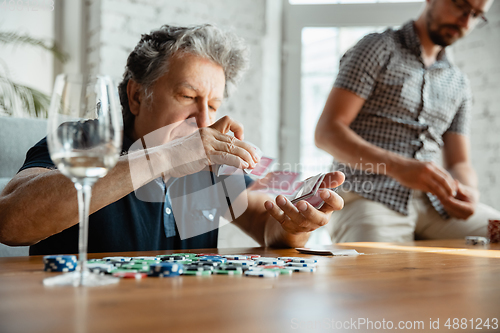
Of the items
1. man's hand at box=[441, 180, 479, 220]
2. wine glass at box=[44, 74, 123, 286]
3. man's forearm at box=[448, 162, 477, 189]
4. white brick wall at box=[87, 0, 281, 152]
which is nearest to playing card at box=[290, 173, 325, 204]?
wine glass at box=[44, 74, 123, 286]

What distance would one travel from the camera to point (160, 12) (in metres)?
3.05

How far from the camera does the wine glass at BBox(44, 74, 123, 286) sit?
19.9 inches

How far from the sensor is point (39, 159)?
110 centimetres

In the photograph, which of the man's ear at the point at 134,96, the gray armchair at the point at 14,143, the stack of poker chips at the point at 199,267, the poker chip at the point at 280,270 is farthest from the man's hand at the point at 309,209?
the gray armchair at the point at 14,143

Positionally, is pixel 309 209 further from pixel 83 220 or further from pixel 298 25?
pixel 298 25

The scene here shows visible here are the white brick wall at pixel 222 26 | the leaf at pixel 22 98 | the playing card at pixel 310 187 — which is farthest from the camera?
the white brick wall at pixel 222 26

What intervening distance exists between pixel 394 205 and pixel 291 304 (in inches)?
63.2

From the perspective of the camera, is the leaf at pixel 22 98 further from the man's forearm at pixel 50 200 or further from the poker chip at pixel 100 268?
the poker chip at pixel 100 268

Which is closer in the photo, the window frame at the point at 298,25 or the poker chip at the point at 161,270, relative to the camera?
the poker chip at the point at 161,270

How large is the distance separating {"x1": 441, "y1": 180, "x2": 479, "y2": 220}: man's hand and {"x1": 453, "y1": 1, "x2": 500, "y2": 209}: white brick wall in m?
1.62

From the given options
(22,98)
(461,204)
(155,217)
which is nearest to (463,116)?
(461,204)

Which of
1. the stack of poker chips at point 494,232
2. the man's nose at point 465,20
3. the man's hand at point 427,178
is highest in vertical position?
the man's nose at point 465,20

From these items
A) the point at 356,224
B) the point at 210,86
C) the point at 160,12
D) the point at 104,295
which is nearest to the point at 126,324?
the point at 104,295

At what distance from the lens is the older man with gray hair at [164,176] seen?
905 millimetres
